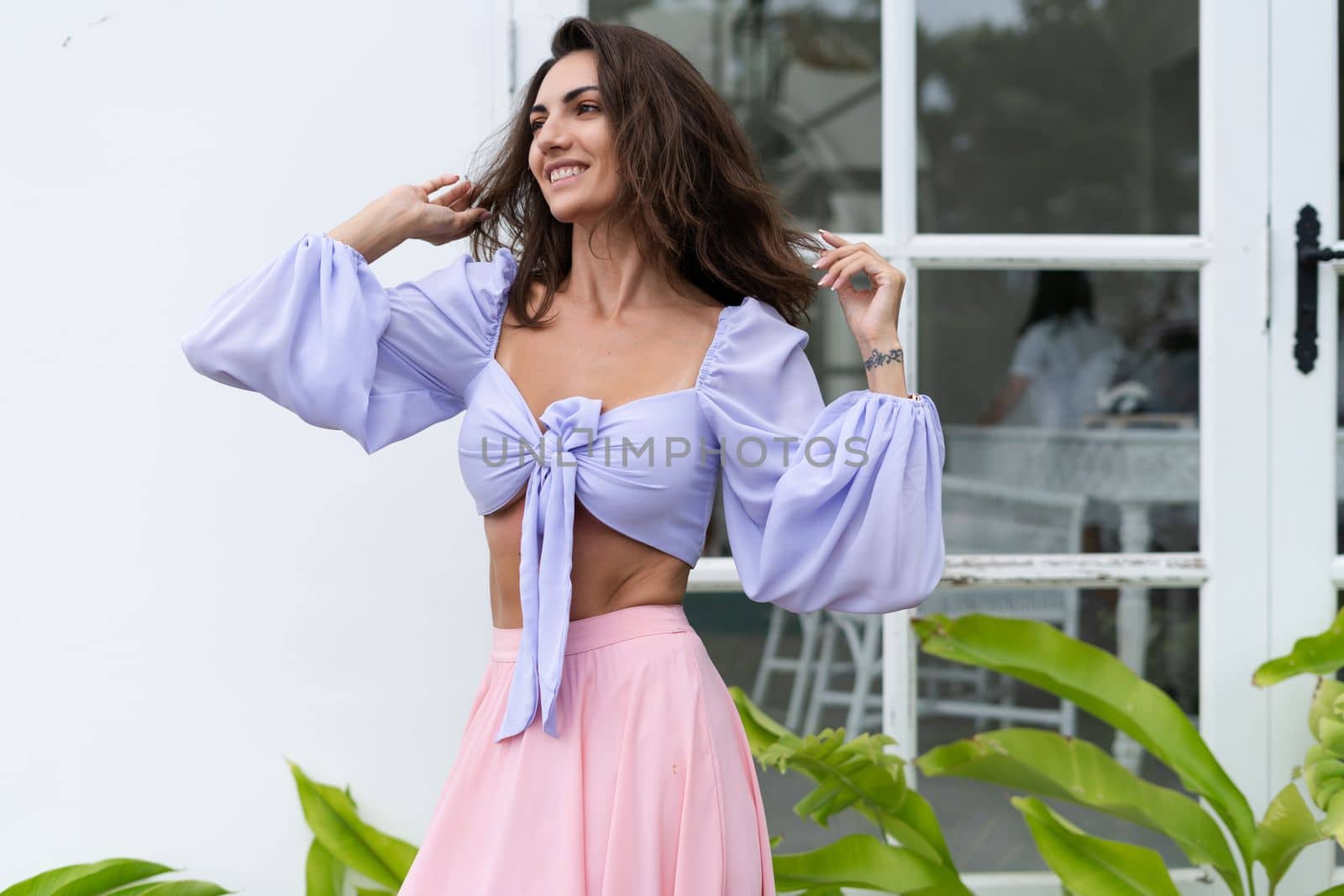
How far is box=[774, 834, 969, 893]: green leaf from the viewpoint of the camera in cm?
188

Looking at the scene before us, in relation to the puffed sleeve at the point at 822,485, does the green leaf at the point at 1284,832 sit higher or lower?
lower

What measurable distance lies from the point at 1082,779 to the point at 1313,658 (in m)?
0.40

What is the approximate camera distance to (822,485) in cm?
137

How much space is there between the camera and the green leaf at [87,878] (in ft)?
6.12

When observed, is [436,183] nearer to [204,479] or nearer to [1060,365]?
[204,479]

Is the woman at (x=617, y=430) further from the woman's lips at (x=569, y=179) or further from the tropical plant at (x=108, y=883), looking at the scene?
the tropical plant at (x=108, y=883)

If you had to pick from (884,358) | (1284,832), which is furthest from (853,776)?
(884,358)

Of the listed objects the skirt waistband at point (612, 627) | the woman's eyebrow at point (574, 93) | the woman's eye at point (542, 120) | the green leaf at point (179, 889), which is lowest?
the green leaf at point (179, 889)

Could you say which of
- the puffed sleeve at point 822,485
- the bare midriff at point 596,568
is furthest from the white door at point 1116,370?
the bare midriff at point 596,568

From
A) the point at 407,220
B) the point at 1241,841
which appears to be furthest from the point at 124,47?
the point at 1241,841

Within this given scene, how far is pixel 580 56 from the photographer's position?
1.46 metres

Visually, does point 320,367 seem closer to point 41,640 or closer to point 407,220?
point 407,220

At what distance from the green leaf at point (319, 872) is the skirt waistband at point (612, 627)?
0.76 m

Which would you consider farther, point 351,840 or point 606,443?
point 351,840
